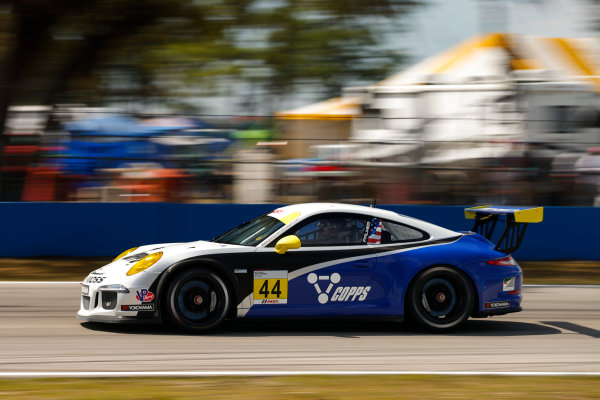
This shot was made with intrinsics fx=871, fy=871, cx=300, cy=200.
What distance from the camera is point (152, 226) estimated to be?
45.2 ft

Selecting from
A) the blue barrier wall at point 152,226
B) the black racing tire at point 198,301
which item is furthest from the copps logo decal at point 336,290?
the blue barrier wall at point 152,226

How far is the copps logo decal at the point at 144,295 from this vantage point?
23.8ft

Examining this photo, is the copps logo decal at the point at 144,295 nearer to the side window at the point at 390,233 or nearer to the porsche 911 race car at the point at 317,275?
the porsche 911 race car at the point at 317,275

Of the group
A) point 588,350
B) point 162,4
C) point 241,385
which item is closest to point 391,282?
point 588,350

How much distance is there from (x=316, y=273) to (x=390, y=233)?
829 millimetres

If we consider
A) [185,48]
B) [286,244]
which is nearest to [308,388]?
[286,244]

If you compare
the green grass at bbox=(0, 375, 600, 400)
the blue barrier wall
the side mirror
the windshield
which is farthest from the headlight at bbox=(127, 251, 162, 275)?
the blue barrier wall

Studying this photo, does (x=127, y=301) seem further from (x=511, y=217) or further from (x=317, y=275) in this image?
(x=511, y=217)

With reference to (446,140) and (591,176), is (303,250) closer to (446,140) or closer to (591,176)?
(446,140)

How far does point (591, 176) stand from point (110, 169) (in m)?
7.96

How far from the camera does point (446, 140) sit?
14555 mm

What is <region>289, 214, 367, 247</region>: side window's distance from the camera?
25.2 feet

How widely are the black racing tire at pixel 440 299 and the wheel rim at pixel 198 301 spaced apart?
173cm

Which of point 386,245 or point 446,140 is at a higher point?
point 446,140
